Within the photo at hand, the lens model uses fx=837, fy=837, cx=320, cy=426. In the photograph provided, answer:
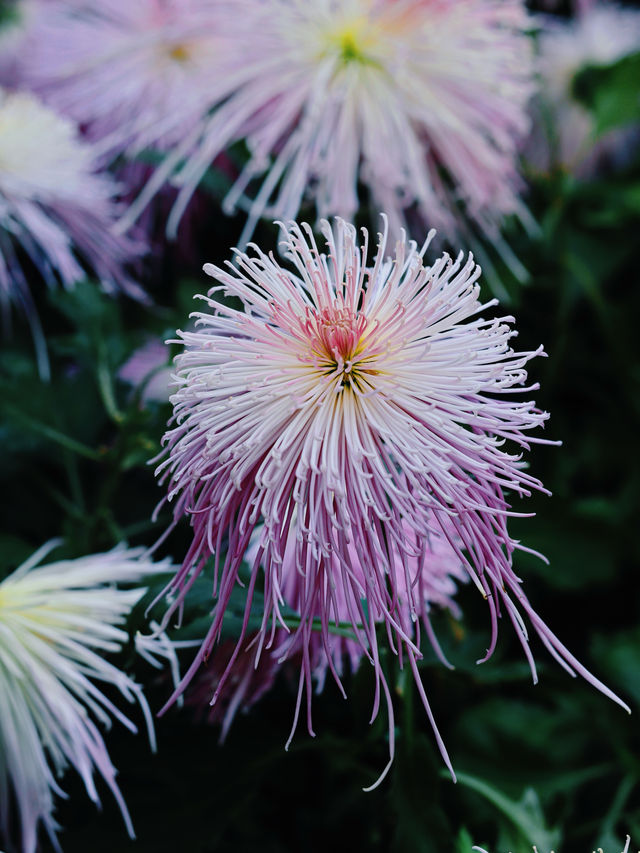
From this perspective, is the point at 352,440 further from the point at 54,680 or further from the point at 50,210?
the point at 50,210

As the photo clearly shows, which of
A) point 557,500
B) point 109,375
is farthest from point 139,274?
point 557,500

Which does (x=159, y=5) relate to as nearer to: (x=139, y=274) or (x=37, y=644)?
(x=139, y=274)

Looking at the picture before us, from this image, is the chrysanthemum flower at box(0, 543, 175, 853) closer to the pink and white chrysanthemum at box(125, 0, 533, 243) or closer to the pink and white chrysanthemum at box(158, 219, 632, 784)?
the pink and white chrysanthemum at box(158, 219, 632, 784)

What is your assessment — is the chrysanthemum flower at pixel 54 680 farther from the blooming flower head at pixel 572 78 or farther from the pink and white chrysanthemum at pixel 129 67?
the blooming flower head at pixel 572 78

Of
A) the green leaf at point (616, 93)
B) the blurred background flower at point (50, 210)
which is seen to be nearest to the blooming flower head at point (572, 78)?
the green leaf at point (616, 93)

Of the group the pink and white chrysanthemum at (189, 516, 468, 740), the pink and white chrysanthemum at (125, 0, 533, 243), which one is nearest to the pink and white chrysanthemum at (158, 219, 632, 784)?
the pink and white chrysanthemum at (189, 516, 468, 740)

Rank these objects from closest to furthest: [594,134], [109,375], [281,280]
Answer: [281,280]
[109,375]
[594,134]

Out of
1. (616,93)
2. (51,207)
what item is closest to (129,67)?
(51,207)
